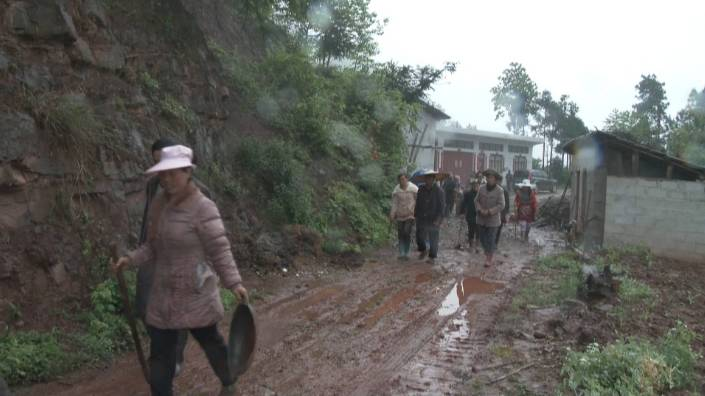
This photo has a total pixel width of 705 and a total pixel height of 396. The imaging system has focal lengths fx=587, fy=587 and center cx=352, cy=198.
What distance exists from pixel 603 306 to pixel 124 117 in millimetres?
6589

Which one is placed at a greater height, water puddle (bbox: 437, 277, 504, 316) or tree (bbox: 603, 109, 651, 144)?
tree (bbox: 603, 109, 651, 144)

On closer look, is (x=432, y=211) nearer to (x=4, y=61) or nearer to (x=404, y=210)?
(x=404, y=210)

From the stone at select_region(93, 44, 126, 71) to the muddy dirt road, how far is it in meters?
3.55

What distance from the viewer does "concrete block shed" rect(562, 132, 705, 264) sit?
12.6 meters

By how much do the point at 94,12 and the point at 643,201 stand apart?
37.7ft

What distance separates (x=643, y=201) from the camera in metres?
13.1

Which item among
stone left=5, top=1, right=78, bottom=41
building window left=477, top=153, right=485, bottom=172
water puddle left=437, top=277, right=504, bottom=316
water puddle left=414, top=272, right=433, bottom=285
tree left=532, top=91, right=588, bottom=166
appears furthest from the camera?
tree left=532, top=91, right=588, bottom=166

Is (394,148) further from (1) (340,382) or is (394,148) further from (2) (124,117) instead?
(1) (340,382)

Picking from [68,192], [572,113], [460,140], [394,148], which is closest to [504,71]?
[572,113]

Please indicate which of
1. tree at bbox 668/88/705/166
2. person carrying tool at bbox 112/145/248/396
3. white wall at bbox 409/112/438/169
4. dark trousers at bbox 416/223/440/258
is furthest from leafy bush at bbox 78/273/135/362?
white wall at bbox 409/112/438/169

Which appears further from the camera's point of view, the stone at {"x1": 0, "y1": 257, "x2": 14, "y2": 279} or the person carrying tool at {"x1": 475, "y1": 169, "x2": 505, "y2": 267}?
the person carrying tool at {"x1": 475, "y1": 169, "x2": 505, "y2": 267}

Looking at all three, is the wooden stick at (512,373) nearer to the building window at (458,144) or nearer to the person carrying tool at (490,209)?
the person carrying tool at (490,209)

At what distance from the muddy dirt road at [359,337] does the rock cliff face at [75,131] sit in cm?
129

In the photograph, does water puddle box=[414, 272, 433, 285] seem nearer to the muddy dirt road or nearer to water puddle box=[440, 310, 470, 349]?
the muddy dirt road
